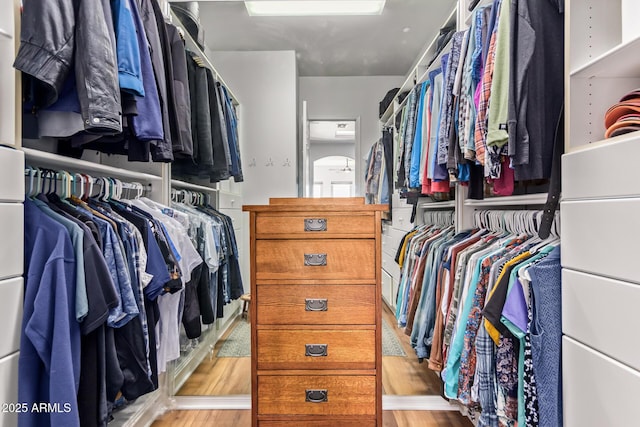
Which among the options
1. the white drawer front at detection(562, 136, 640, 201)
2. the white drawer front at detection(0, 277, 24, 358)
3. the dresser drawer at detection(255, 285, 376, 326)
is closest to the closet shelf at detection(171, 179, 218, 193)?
the dresser drawer at detection(255, 285, 376, 326)

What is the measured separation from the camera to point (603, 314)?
93 cm

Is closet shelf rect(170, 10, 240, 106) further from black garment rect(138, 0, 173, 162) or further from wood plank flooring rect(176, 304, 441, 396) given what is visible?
wood plank flooring rect(176, 304, 441, 396)

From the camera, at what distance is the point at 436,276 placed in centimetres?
180

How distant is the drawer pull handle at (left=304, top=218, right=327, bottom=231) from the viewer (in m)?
1.55

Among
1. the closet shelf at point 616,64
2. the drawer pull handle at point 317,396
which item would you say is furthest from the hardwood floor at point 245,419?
the closet shelf at point 616,64

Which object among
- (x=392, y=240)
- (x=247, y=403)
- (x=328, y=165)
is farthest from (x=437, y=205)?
(x=247, y=403)

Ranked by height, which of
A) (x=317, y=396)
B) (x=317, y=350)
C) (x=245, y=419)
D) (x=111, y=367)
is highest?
(x=111, y=367)

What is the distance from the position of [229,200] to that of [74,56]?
1.22 meters

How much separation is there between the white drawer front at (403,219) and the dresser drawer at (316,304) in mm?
917

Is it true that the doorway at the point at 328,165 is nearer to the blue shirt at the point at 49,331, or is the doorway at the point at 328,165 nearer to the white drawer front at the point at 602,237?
the white drawer front at the point at 602,237

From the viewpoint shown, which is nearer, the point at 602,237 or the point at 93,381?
the point at 602,237

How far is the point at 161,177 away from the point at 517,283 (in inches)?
65.2

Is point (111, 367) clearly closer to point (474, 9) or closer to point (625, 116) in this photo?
point (625, 116)

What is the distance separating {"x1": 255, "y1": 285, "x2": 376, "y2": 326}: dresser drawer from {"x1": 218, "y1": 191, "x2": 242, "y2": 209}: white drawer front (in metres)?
0.75
